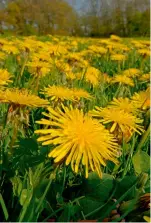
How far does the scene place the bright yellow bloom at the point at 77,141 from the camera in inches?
15.8

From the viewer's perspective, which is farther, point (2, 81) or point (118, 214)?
point (2, 81)

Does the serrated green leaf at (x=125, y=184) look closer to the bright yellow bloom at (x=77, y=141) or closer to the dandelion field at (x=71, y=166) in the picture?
the dandelion field at (x=71, y=166)

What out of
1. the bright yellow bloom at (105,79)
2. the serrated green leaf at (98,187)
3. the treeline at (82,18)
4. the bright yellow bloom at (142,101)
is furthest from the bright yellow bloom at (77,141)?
the treeline at (82,18)

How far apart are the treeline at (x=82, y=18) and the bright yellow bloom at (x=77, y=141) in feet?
55.8

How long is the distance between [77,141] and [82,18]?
23.3 m

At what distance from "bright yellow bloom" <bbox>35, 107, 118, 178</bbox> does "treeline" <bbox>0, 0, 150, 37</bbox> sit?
1702 centimetres

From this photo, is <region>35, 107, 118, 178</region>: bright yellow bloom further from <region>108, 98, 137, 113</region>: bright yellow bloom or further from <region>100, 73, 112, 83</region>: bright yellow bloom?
<region>100, 73, 112, 83</region>: bright yellow bloom

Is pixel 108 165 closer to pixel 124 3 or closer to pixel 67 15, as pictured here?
pixel 67 15

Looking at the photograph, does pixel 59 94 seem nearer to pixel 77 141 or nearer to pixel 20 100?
pixel 20 100

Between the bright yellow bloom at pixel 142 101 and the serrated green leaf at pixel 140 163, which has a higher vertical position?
the bright yellow bloom at pixel 142 101

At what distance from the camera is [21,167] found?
0.56m

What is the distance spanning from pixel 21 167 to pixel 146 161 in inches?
9.5

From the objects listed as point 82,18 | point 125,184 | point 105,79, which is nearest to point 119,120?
point 125,184

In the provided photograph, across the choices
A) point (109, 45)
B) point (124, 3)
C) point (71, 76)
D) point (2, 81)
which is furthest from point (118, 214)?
point (124, 3)
